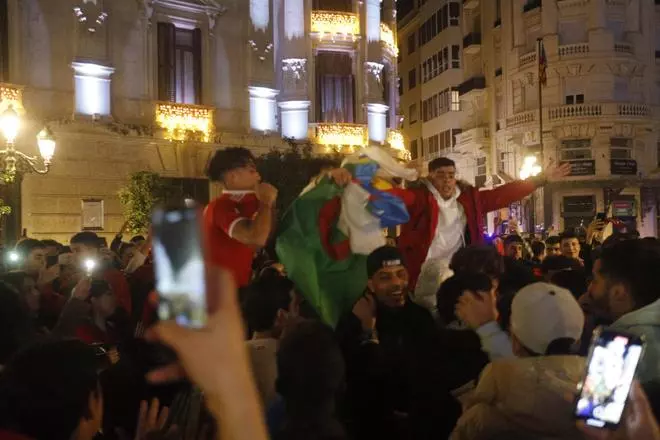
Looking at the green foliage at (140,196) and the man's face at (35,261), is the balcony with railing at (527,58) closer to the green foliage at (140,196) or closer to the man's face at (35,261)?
the green foliage at (140,196)

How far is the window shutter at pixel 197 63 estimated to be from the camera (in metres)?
20.5

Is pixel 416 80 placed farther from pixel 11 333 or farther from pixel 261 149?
pixel 11 333

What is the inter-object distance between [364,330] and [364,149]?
154cm

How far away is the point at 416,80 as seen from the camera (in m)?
48.5

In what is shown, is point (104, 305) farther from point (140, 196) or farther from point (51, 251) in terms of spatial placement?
point (140, 196)

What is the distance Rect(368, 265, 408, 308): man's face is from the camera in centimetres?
458

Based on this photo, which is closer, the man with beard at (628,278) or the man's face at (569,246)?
the man with beard at (628,278)

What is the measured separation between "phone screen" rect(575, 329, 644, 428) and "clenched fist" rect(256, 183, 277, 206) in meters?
2.74

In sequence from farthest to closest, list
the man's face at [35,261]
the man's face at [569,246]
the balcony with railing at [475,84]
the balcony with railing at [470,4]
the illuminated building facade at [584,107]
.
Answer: the balcony with railing at [470,4]
the balcony with railing at [475,84]
the illuminated building facade at [584,107]
the man's face at [569,246]
the man's face at [35,261]

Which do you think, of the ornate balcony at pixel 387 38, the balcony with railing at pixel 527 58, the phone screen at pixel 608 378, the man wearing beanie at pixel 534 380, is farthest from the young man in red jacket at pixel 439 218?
the balcony with railing at pixel 527 58

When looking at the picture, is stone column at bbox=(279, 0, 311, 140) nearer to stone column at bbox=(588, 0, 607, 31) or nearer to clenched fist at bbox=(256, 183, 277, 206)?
clenched fist at bbox=(256, 183, 277, 206)

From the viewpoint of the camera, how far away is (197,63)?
811 inches

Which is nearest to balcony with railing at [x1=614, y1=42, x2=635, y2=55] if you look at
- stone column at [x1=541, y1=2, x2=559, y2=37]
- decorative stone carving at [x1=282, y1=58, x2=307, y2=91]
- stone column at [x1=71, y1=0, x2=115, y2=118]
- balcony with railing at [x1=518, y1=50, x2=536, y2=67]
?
stone column at [x1=541, y1=2, x2=559, y2=37]

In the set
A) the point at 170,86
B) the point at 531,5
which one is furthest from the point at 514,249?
the point at 531,5
